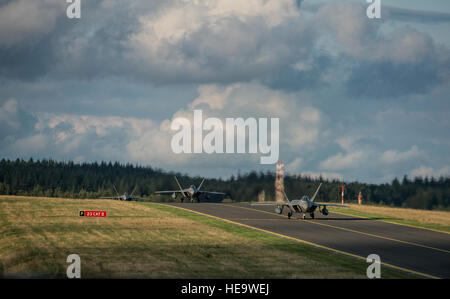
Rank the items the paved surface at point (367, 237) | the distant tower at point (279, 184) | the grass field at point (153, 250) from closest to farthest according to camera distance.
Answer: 1. the grass field at point (153, 250)
2. the paved surface at point (367, 237)
3. the distant tower at point (279, 184)

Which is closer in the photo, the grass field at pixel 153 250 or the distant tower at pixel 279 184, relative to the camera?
the grass field at pixel 153 250

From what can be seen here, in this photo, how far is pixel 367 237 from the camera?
40.7 metres

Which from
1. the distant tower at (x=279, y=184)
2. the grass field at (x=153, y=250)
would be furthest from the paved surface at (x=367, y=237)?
the distant tower at (x=279, y=184)

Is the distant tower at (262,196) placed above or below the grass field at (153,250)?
above

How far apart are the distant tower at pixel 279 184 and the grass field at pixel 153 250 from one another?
96.4 feet

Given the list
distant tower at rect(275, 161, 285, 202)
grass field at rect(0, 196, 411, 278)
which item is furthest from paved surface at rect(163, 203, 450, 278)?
distant tower at rect(275, 161, 285, 202)

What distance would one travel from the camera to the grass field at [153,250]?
81.7 feet

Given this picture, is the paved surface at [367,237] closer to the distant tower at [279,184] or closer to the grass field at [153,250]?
the grass field at [153,250]

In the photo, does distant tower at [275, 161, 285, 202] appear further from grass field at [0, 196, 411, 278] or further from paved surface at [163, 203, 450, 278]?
grass field at [0, 196, 411, 278]

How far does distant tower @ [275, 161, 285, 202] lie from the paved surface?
18.2 metres

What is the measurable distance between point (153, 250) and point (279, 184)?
49121 mm

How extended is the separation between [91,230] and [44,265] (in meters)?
14.1
